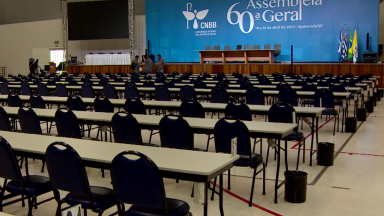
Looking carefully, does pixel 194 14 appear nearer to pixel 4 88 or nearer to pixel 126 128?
pixel 4 88

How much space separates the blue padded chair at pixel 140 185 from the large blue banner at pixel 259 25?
768 inches

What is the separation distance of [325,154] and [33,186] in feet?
13.1

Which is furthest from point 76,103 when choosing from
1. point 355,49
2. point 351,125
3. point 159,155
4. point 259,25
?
point 259,25

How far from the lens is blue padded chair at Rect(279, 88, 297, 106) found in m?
8.34

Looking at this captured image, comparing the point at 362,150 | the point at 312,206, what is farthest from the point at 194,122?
the point at 362,150

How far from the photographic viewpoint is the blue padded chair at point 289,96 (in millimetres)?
8343

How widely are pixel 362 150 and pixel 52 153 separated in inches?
211

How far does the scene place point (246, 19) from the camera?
74.2 ft

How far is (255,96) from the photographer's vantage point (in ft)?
28.7

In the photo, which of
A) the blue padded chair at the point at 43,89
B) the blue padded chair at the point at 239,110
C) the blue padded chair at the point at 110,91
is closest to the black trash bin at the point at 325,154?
the blue padded chair at the point at 239,110

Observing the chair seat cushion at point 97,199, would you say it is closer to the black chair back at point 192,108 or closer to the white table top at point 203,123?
the white table top at point 203,123

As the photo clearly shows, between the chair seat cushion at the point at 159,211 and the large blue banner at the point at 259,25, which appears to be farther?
the large blue banner at the point at 259,25

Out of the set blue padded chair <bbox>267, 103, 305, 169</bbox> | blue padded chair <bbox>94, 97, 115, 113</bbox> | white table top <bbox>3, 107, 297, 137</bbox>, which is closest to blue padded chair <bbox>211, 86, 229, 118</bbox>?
blue padded chair <bbox>94, 97, 115, 113</bbox>

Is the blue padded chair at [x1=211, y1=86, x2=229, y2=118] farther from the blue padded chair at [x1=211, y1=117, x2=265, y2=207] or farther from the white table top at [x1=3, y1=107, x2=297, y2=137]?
the blue padded chair at [x1=211, y1=117, x2=265, y2=207]
